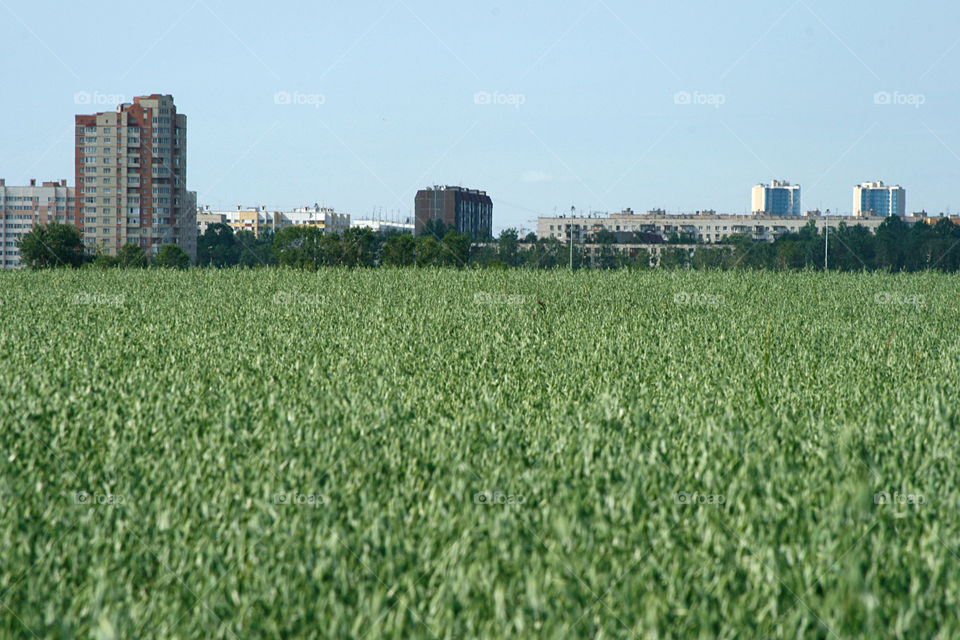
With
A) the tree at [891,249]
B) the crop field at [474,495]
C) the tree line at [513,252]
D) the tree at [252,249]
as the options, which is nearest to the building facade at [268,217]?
the tree at [252,249]

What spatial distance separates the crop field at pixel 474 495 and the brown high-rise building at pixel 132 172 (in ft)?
224

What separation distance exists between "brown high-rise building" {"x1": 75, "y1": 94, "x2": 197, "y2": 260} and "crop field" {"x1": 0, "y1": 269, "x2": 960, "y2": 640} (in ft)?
224

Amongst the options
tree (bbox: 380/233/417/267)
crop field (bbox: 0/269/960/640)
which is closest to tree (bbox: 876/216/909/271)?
tree (bbox: 380/233/417/267)

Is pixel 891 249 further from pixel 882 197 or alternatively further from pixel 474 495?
pixel 882 197

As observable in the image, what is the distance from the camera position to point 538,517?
293cm

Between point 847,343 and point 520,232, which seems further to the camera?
point 520,232

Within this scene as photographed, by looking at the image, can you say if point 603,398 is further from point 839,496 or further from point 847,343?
point 847,343

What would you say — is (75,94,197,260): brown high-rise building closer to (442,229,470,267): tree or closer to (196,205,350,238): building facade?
(442,229,470,267): tree

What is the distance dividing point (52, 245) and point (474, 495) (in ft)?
117

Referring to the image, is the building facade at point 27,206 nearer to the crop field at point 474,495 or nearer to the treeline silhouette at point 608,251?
the treeline silhouette at point 608,251

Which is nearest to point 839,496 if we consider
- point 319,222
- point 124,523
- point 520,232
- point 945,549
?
point 945,549

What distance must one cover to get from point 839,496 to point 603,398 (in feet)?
6.64

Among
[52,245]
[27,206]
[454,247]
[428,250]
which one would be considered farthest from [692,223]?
[52,245]

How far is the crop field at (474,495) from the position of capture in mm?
2287
